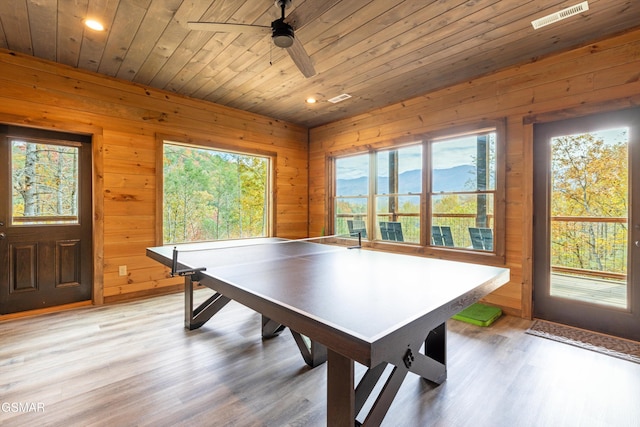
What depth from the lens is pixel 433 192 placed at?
12.8 feet

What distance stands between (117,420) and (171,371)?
0.49m

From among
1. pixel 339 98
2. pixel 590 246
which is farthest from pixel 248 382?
pixel 339 98

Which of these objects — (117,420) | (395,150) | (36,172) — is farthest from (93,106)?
(395,150)

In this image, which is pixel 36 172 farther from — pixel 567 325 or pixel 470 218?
pixel 567 325

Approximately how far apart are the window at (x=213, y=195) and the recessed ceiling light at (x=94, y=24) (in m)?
1.78

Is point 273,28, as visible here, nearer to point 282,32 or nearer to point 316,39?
point 282,32

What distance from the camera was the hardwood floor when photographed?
65.3 inches

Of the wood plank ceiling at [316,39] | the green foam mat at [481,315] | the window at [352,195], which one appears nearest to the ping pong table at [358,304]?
the green foam mat at [481,315]

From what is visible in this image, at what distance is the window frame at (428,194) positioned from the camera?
3.27m

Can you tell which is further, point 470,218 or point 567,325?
point 470,218

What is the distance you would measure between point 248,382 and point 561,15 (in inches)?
142

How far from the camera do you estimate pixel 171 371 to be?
6.93 feet

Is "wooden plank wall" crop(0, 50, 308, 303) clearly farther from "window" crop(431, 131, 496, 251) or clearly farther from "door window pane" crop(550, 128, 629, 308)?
"door window pane" crop(550, 128, 629, 308)

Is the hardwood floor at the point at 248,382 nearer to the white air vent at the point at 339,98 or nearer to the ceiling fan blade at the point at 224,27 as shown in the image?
the ceiling fan blade at the point at 224,27
